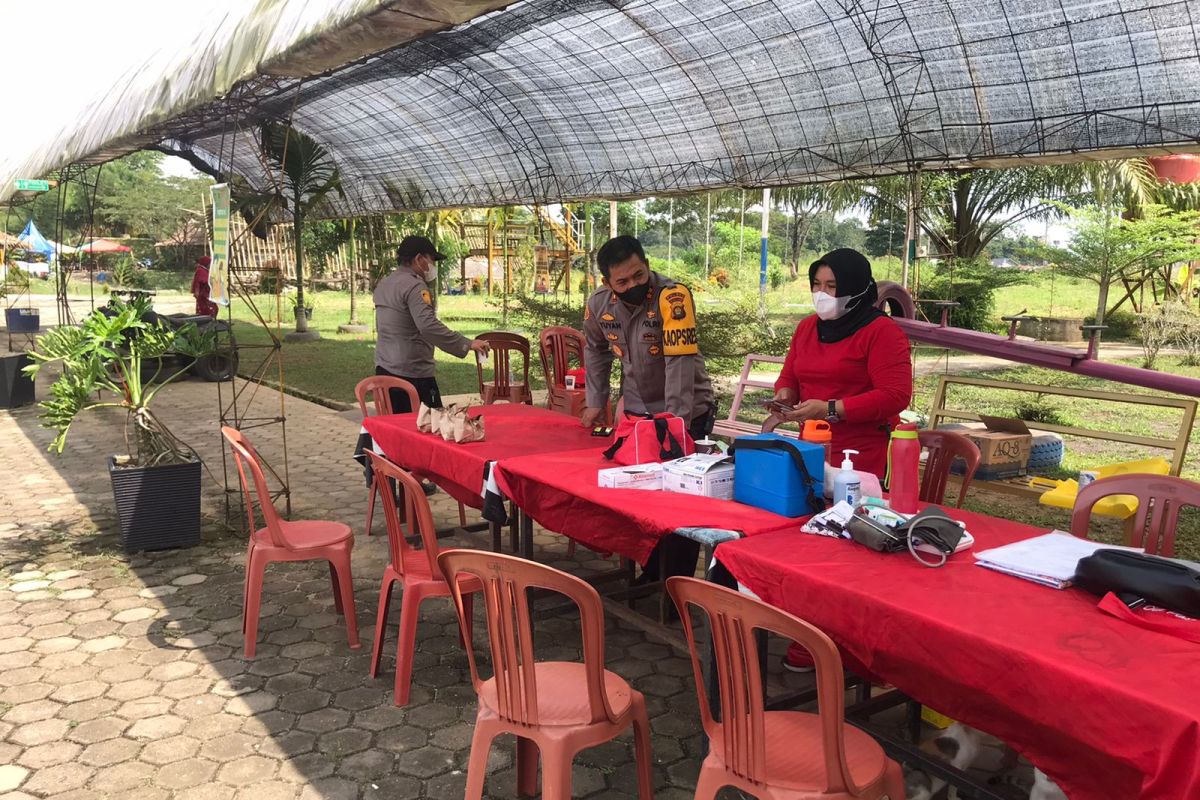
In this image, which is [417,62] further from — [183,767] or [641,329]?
[183,767]

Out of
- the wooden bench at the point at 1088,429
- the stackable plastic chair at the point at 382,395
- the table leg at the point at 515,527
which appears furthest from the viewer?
the stackable plastic chair at the point at 382,395

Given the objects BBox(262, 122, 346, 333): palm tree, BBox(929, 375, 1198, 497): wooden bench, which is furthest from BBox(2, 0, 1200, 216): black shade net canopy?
BBox(262, 122, 346, 333): palm tree

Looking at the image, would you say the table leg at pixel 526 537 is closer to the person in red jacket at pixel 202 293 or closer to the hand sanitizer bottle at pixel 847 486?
the hand sanitizer bottle at pixel 847 486

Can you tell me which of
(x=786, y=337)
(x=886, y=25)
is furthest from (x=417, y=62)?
(x=786, y=337)

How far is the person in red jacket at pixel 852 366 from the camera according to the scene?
3605 millimetres

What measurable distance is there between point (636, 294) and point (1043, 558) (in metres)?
2.16

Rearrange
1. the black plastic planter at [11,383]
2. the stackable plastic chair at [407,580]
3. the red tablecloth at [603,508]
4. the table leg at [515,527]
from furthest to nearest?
the black plastic planter at [11,383] < the table leg at [515,527] < the stackable plastic chair at [407,580] < the red tablecloth at [603,508]

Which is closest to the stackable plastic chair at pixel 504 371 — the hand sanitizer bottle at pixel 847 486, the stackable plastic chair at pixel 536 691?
the hand sanitizer bottle at pixel 847 486

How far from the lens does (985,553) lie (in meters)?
2.49

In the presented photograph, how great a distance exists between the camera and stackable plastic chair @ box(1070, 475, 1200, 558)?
2916 millimetres

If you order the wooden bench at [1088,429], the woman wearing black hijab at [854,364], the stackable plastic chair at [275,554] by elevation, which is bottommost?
the stackable plastic chair at [275,554]

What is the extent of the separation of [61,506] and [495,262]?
2242 centimetres

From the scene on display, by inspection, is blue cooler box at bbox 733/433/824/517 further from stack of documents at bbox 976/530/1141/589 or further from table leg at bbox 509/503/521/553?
table leg at bbox 509/503/521/553

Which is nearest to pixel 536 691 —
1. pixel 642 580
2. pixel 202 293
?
pixel 642 580
